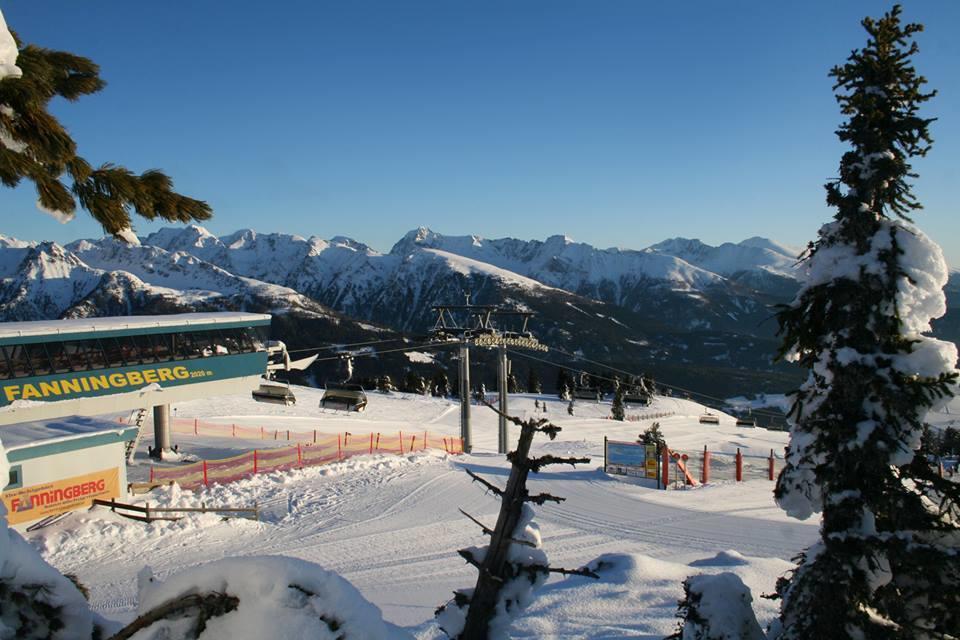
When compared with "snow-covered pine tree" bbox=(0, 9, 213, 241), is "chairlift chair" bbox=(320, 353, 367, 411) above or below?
below

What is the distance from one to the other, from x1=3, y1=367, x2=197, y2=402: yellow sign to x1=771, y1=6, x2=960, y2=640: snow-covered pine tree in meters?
26.3

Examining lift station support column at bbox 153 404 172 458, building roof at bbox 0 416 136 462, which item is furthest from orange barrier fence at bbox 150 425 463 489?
lift station support column at bbox 153 404 172 458

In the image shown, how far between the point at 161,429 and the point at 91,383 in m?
4.27

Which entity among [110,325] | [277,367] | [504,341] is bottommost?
[277,367]

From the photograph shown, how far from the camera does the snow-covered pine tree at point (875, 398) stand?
6047mm

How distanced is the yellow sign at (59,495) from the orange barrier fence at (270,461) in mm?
2635

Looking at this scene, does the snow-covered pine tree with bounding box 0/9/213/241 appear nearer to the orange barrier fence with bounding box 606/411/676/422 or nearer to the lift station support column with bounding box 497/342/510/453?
the lift station support column with bounding box 497/342/510/453

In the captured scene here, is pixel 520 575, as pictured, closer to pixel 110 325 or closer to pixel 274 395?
pixel 110 325

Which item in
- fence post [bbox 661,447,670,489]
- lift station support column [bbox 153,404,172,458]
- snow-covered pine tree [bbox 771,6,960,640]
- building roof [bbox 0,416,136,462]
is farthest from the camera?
lift station support column [bbox 153,404,172,458]

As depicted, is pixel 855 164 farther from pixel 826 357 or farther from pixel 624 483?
pixel 624 483

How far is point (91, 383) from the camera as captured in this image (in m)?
25.4

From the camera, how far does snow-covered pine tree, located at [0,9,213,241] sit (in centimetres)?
271

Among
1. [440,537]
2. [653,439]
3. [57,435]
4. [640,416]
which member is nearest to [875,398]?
[440,537]

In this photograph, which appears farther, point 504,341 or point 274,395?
point 274,395
